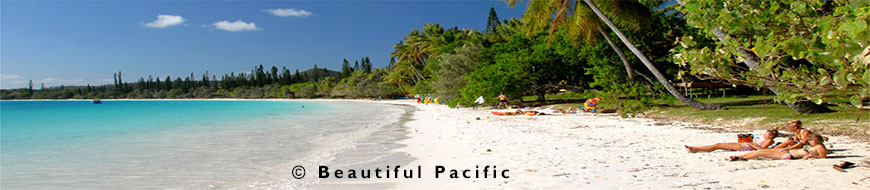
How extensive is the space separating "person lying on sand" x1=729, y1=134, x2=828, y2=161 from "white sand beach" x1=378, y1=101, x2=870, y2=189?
0.25 ft

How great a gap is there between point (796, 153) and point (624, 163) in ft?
5.64

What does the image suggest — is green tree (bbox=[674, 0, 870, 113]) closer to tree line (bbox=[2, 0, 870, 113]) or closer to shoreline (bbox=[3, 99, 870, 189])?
tree line (bbox=[2, 0, 870, 113])

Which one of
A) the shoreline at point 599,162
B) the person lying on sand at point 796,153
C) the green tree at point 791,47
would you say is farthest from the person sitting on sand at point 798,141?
the green tree at point 791,47

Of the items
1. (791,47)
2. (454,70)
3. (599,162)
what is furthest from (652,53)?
(791,47)

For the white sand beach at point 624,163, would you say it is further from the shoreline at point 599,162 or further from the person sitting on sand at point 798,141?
the person sitting on sand at point 798,141

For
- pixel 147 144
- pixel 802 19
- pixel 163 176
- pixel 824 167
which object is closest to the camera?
pixel 802 19

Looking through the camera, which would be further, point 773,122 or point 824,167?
point 773,122

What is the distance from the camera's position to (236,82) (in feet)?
358

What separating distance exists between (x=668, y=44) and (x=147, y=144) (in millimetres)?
17542

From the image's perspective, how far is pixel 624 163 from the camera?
568cm

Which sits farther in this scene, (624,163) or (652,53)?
(652,53)

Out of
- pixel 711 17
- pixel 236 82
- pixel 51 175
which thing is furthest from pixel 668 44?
pixel 236 82

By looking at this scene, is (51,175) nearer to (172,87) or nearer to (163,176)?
(163,176)

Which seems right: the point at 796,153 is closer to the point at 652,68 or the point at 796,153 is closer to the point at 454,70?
the point at 652,68
